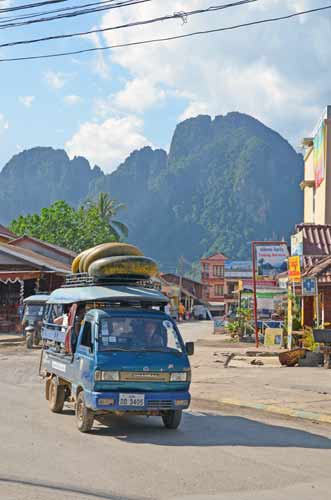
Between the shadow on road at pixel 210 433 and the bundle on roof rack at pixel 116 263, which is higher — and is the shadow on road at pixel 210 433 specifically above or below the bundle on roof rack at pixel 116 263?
below

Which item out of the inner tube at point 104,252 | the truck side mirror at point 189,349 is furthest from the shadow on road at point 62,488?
the inner tube at point 104,252

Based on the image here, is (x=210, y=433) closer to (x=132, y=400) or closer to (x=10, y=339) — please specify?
(x=132, y=400)

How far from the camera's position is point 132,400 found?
10.4 metres

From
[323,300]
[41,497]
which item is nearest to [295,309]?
[323,300]

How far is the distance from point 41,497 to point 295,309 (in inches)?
856

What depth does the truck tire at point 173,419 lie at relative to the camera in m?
11.1

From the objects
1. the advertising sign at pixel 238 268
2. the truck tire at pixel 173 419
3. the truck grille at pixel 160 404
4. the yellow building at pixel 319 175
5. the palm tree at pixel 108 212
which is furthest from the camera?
the palm tree at pixel 108 212

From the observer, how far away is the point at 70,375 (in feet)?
38.7

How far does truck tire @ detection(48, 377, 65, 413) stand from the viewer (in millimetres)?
12719

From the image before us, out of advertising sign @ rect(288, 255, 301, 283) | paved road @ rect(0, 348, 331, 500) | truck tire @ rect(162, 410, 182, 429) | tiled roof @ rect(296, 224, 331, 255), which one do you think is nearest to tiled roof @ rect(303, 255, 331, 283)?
advertising sign @ rect(288, 255, 301, 283)

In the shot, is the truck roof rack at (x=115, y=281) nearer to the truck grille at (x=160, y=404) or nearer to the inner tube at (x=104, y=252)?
the inner tube at (x=104, y=252)

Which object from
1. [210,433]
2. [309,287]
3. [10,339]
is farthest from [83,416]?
[10,339]

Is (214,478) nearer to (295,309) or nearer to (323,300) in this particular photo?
(323,300)

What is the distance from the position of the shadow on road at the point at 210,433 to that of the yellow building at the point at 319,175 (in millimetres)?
25676
